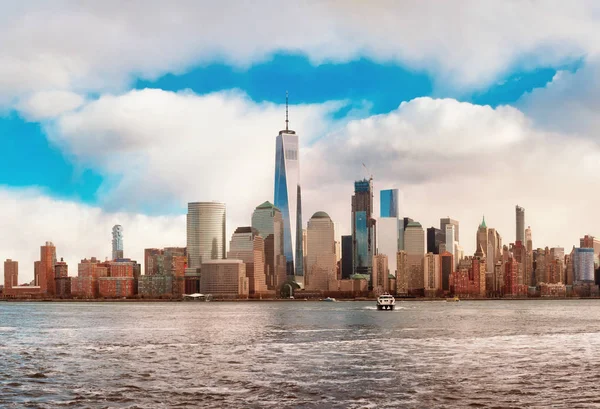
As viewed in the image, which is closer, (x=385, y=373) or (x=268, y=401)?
(x=268, y=401)

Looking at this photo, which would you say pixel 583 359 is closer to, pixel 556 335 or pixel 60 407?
pixel 556 335

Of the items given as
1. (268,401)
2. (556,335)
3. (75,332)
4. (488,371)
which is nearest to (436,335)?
(556,335)

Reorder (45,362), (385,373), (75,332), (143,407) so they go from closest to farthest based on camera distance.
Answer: (143,407), (385,373), (45,362), (75,332)

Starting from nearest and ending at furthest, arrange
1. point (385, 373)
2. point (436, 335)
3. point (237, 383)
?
1. point (237, 383)
2. point (385, 373)
3. point (436, 335)

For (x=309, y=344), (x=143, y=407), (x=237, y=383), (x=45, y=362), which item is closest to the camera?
(x=143, y=407)

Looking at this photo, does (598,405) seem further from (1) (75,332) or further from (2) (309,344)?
(1) (75,332)

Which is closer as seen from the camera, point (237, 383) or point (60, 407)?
point (60, 407)

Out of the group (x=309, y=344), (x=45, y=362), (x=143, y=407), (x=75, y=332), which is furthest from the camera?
(x=75, y=332)

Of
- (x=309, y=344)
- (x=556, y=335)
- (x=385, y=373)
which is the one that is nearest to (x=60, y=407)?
(x=385, y=373)
